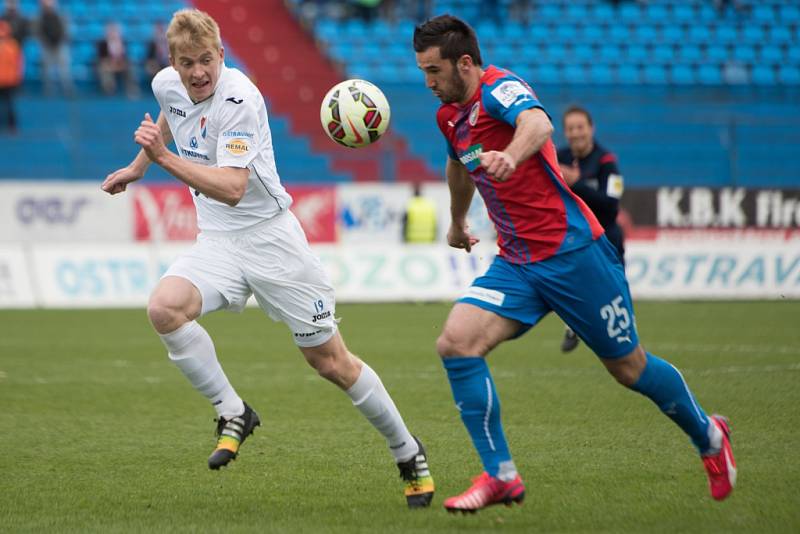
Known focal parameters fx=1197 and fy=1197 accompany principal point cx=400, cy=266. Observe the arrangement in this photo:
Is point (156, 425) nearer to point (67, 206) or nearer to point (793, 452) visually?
point (793, 452)

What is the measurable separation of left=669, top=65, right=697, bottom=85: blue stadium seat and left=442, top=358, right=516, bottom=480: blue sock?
24346 mm

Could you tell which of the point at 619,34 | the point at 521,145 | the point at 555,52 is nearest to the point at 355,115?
the point at 521,145

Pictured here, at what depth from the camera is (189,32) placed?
607 centimetres

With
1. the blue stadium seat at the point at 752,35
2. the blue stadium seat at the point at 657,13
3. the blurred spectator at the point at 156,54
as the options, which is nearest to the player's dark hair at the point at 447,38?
the blurred spectator at the point at 156,54

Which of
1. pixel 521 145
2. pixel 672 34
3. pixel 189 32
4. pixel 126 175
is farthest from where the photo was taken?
pixel 672 34

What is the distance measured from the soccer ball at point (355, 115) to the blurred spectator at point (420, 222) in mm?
14306

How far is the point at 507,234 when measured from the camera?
587 cm

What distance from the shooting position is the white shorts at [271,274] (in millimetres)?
6379

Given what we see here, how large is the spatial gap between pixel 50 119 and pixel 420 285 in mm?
9743

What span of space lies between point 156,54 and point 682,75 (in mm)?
12552

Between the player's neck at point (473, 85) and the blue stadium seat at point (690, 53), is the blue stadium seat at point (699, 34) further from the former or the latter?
the player's neck at point (473, 85)

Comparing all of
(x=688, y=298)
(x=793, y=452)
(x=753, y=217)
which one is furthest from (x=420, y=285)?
(x=793, y=452)

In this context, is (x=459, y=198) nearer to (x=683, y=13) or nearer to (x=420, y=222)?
(x=420, y=222)

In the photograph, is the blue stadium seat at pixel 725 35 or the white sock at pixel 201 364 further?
the blue stadium seat at pixel 725 35
